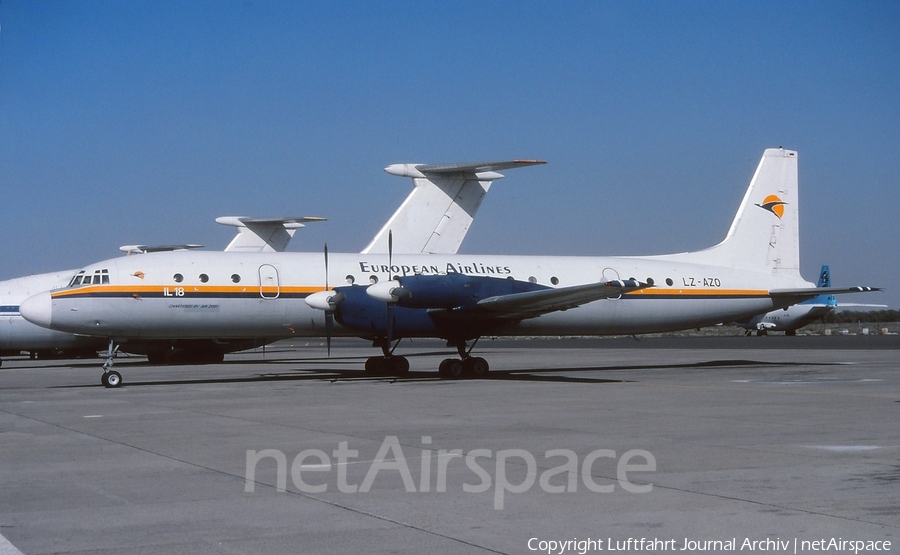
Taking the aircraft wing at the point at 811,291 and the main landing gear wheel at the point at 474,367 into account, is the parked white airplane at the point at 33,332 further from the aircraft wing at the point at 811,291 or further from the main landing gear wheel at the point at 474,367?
the aircraft wing at the point at 811,291

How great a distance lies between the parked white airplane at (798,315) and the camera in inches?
2744

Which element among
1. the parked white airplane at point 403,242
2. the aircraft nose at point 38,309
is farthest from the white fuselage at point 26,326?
the aircraft nose at point 38,309

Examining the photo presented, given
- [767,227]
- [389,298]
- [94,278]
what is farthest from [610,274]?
[94,278]

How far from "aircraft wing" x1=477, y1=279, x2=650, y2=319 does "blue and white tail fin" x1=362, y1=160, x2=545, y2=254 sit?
13236 mm

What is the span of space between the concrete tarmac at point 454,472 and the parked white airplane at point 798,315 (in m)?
Answer: 52.4

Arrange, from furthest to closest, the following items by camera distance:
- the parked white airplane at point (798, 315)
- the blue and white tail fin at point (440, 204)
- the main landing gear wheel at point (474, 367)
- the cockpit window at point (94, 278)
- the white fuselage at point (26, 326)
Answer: the parked white airplane at point (798, 315) < the blue and white tail fin at point (440, 204) < the white fuselage at point (26, 326) < the main landing gear wheel at point (474, 367) < the cockpit window at point (94, 278)

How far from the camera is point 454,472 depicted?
9.87 meters

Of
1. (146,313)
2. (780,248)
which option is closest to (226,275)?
(146,313)

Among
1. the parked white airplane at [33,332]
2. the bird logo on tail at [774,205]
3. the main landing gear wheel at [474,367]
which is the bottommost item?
the main landing gear wheel at [474,367]

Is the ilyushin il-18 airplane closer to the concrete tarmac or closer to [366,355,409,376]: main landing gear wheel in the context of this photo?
[366,355,409,376]: main landing gear wheel

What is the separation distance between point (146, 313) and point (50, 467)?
13938 mm

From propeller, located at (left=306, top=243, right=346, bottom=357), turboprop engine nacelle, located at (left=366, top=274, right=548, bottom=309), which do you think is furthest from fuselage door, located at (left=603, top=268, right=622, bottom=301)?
propeller, located at (left=306, top=243, right=346, bottom=357)

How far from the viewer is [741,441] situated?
11938mm

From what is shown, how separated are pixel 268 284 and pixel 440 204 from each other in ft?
50.1
